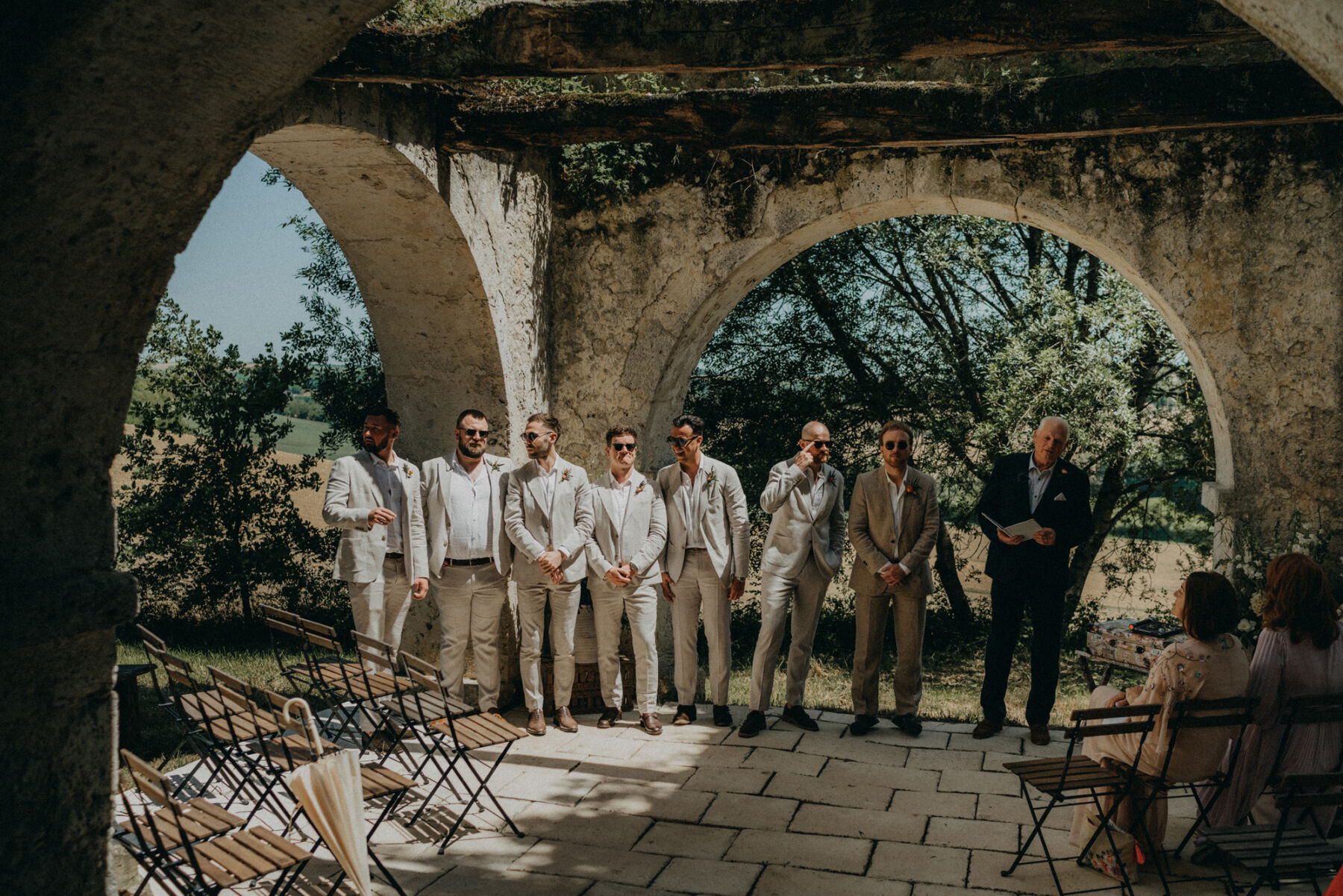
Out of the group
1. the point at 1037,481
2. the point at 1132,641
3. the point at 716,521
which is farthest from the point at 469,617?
the point at 1132,641

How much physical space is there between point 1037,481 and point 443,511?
10.9 feet

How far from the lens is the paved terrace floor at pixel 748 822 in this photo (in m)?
4.02

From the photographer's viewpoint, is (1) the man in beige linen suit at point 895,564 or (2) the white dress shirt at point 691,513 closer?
(1) the man in beige linen suit at point 895,564

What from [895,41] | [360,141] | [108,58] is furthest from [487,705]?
[108,58]

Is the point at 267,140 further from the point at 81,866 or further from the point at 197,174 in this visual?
the point at 81,866

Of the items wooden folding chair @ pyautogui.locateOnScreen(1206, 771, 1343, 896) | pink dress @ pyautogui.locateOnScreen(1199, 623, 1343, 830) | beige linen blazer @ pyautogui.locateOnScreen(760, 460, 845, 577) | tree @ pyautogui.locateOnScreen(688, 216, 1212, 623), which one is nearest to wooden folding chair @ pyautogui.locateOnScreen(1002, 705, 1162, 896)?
wooden folding chair @ pyautogui.locateOnScreen(1206, 771, 1343, 896)

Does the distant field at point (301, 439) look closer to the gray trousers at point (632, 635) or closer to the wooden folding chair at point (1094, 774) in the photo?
the gray trousers at point (632, 635)

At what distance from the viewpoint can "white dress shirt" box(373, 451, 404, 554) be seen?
559 centimetres

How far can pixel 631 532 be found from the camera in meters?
5.93

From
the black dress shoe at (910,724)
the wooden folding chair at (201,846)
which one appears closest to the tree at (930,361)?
the black dress shoe at (910,724)

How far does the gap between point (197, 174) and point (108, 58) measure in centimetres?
28

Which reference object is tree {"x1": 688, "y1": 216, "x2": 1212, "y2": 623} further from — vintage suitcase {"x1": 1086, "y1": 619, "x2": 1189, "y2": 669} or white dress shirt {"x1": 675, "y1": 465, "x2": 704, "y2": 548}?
white dress shirt {"x1": 675, "y1": 465, "x2": 704, "y2": 548}

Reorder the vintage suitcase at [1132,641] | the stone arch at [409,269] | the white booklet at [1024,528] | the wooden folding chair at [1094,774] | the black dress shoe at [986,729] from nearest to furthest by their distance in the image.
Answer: the wooden folding chair at [1094,774] < the vintage suitcase at [1132,641] < the stone arch at [409,269] < the white booklet at [1024,528] < the black dress shoe at [986,729]

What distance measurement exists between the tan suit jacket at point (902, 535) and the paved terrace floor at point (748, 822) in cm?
87
